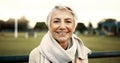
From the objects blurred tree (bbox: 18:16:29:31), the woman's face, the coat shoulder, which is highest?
the woman's face

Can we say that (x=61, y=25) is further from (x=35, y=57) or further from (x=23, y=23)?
(x=23, y=23)

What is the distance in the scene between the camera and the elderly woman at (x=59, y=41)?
1209mm

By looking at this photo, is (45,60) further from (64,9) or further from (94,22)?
(94,22)

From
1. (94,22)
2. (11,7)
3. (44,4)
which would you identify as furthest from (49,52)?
(94,22)

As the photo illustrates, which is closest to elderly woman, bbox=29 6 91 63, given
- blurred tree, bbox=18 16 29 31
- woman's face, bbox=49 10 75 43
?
woman's face, bbox=49 10 75 43

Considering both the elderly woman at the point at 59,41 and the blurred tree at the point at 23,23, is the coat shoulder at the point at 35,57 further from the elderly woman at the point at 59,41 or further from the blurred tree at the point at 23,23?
the blurred tree at the point at 23,23

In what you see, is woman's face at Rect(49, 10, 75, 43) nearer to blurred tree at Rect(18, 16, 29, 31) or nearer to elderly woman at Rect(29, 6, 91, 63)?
elderly woman at Rect(29, 6, 91, 63)

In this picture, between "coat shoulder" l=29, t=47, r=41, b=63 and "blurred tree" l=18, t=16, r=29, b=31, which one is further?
"blurred tree" l=18, t=16, r=29, b=31

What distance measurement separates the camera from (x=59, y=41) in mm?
1248

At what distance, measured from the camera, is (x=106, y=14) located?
3551 millimetres

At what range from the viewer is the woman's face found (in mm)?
1207

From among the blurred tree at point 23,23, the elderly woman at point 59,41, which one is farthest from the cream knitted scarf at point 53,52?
the blurred tree at point 23,23

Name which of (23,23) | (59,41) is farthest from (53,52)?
(23,23)

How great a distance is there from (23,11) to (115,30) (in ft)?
4.25
